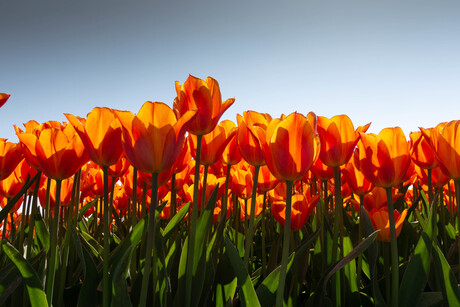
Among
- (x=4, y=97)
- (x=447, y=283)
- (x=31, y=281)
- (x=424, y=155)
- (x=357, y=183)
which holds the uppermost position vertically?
(x=4, y=97)

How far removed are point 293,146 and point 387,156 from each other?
48cm

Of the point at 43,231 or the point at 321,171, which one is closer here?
the point at 43,231

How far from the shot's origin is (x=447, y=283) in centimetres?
133

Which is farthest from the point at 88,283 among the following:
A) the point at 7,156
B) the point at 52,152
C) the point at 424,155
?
the point at 424,155

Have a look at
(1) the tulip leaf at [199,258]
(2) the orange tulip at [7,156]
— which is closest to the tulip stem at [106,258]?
(1) the tulip leaf at [199,258]

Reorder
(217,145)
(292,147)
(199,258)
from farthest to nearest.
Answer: (217,145) → (199,258) → (292,147)

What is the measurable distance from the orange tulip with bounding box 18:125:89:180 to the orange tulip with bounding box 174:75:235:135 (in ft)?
1.26

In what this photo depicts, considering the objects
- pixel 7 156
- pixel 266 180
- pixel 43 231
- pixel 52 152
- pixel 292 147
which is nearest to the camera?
pixel 292 147

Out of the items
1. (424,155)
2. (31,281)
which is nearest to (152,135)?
(31,281)

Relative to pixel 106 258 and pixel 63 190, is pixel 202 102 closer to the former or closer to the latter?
pixel 106 258

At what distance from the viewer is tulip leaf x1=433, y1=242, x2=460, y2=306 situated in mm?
1312

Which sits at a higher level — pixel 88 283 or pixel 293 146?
pixel 293 146

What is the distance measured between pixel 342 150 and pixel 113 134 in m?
0.80

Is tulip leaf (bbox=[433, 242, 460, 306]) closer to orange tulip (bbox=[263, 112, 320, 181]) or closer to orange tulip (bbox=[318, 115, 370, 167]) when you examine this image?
orange tulip (bbox=[318, 115, 370, 167])
